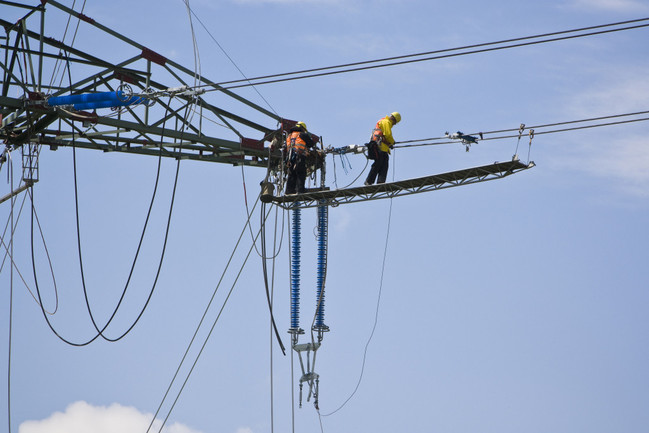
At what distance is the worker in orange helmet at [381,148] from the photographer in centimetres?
2789

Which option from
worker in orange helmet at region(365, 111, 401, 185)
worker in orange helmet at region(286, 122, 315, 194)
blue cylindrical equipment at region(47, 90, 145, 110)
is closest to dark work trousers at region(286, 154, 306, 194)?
worker in orange helmet at region(286, 122, 315, 194)

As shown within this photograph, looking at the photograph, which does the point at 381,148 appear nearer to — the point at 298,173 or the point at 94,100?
the point at 298,173

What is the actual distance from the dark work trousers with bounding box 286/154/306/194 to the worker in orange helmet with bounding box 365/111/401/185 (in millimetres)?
1702

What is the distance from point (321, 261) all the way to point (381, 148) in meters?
2.90

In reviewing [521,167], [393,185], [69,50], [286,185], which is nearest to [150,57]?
[69,50]

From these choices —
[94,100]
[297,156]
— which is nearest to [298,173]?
[297,156]

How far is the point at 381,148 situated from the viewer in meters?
27.9

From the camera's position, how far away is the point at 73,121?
94.0 ft

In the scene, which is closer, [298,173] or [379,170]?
[379,170]

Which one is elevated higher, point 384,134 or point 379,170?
point 384,134

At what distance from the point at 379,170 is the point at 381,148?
1.43 feet

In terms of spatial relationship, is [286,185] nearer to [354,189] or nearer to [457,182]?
[354,189]

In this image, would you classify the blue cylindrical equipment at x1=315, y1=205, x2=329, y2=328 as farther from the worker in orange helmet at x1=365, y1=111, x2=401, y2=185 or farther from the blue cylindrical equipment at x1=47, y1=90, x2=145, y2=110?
the blue cylindrical equipment at x1=47, y1=90, x2=145, y2=110

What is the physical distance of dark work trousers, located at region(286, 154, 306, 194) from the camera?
29.0 m
